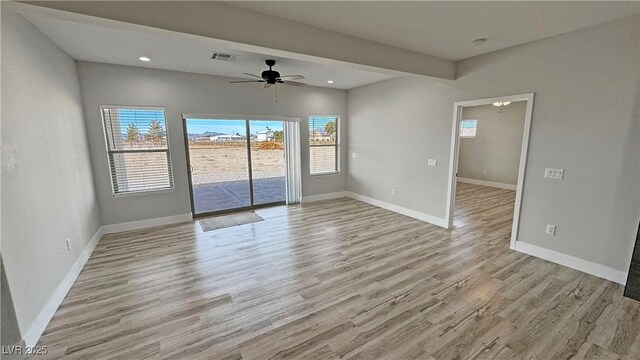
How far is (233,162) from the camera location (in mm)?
8078

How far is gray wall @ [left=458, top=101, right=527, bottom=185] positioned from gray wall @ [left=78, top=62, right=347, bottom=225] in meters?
5.64

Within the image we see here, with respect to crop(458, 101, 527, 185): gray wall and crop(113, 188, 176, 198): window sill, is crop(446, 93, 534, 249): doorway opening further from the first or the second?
crop(113, 188, 176, 198): window sill

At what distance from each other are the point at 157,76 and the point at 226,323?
4.13 m

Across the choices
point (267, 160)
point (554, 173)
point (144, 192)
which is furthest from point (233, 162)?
point (554, 173)

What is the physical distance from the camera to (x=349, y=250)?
364cm

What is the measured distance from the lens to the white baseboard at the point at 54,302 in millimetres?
2000

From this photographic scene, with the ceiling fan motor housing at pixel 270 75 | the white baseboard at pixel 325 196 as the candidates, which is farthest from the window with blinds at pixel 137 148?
the white baseboard at pixel 325 196

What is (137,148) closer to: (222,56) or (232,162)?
(222,56)

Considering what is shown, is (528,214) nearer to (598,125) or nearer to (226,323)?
(598,125)

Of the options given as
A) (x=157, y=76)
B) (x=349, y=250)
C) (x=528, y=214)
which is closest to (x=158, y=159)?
(x=157, y=76)

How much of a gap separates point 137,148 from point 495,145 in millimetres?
9092

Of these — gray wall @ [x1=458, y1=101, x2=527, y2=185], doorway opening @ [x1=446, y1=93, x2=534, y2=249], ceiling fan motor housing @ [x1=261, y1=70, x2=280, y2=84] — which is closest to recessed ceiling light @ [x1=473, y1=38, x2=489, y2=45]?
ceiling fan motor housing @ [x1=261, y1=70, x2=280, y2=84]

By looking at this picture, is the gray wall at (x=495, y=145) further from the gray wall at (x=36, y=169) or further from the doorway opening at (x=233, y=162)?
the gray wall at (x=36, y=169)

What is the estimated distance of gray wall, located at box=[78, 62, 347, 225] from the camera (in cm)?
396
